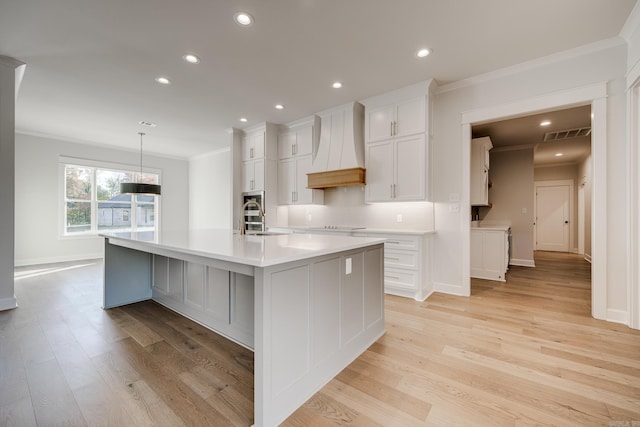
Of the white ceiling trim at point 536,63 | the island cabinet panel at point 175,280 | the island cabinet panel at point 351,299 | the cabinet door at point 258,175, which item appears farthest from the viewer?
the cabinet door at point 258,175

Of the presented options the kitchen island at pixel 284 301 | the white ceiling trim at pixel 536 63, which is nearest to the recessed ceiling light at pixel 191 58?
the kitchen island at pixel 284 301

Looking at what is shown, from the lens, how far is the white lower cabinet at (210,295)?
2.18 meters

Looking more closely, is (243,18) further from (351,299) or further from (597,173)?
(597,173)

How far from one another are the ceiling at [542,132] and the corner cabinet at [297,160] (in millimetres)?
2831

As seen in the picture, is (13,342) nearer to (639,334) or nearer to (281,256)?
(281,256)

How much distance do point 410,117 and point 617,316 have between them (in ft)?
10.2

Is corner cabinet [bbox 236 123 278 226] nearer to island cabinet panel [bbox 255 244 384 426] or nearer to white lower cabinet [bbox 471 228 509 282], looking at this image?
island cabinet panel [bbox 255 244 384 426]

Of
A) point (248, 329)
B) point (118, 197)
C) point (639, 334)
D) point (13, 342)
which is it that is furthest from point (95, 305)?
point (639, 334)

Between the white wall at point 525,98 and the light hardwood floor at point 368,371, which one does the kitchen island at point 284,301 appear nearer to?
the light hardwood floor at point 368,371

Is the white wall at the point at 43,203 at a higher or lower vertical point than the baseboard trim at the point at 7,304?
higher

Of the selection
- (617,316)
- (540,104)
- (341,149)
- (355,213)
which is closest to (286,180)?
(341,149)

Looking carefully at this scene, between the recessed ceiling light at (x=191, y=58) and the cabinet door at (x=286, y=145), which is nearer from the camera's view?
the recessed ceiling light at (x=191, y=58)

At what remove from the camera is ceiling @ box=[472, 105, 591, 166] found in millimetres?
4246

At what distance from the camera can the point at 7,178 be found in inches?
120
